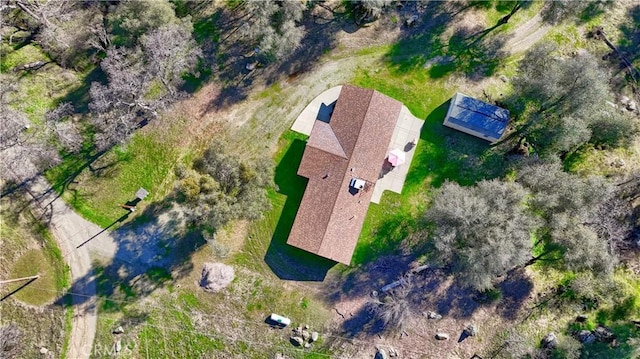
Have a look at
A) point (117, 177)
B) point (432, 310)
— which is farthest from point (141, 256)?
point (432, 310)

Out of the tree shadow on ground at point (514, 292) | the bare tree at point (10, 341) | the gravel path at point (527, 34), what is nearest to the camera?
the bare tree at point (10, 341)

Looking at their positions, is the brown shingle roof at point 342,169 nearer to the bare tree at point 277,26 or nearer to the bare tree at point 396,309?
the bare tree at point 396,309

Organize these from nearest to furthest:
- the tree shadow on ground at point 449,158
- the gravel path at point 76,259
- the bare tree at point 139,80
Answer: the bare tree at point 139,80, the gravel path at point 76,259, the tree shadow on ground at point 449,158

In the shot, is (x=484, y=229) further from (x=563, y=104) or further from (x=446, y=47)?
(x=446, y=47)

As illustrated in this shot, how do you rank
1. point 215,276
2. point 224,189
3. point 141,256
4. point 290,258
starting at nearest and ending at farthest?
point 224,189
point 215,276
point 141,256
point 290,258

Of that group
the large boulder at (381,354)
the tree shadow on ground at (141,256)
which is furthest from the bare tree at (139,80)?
the large boulder at (381,354)

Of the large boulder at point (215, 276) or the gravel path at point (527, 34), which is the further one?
the gravel path at point (527, 34)
